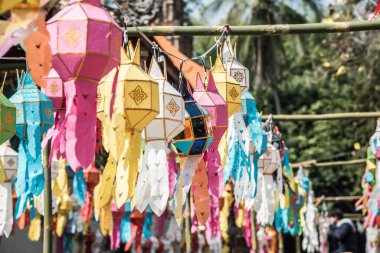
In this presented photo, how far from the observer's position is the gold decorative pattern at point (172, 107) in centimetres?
455

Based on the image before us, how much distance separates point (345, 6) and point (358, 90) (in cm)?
435

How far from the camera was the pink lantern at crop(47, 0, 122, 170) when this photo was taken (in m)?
3.29

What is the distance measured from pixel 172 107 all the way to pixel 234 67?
1153 millimetres

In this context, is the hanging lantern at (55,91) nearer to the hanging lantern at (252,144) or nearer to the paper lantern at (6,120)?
the paper lantern at (6,120)

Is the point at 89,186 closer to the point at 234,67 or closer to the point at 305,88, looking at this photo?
the point at 234,67

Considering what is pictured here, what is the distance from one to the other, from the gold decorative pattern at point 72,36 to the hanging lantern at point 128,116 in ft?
1.40

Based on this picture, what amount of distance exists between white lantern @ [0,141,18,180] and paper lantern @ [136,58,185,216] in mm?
1884

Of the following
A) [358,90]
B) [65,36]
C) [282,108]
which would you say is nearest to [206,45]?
[282,108]

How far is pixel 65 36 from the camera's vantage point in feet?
11.2

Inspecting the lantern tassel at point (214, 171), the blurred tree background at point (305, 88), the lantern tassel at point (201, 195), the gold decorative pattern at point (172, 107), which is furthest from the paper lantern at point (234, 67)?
the blurred tree background at point (305, 88)

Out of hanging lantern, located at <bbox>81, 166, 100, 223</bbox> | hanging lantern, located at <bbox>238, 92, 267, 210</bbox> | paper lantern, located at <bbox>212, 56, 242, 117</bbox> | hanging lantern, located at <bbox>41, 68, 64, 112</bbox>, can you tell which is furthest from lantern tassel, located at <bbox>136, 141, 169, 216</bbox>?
hanging lantern, located at <bbox>81, 166, 100, 223</bbox>

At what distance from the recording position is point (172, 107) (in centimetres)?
457

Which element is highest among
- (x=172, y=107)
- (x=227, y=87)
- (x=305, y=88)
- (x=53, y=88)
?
(x=305, y=88)

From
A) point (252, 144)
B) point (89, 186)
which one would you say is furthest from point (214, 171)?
point (89, 186)
